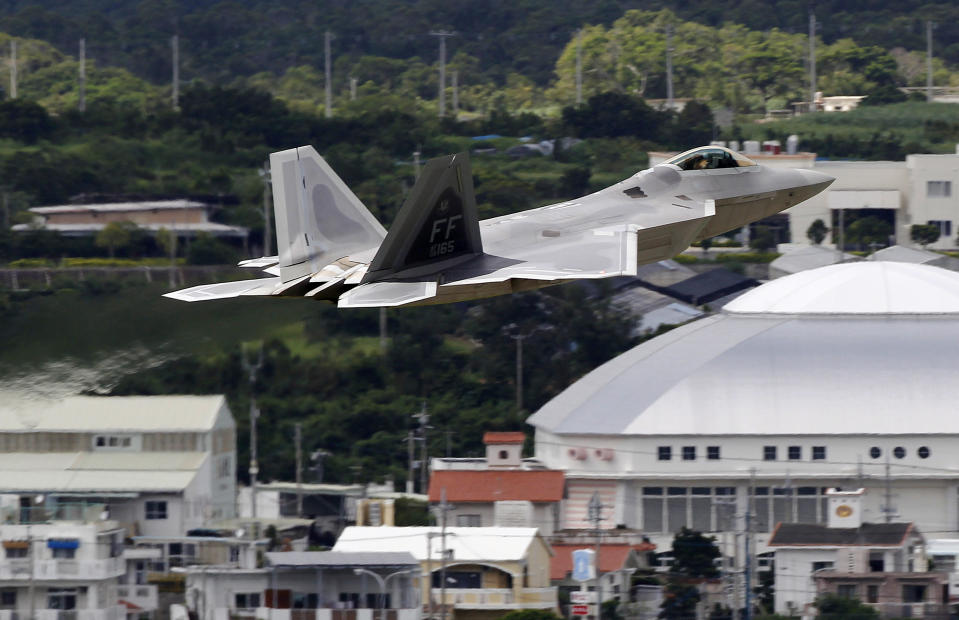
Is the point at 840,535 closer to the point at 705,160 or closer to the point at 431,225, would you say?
the point at 705,160

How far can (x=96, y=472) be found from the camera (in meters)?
58.7

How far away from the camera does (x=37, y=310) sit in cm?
3597

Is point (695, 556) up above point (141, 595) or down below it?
above

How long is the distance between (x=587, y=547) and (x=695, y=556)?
3368 mm

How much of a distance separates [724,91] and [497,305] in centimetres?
5980

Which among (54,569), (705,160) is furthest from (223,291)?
(54,569)

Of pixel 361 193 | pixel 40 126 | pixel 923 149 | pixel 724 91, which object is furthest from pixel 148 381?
pixel 724 91

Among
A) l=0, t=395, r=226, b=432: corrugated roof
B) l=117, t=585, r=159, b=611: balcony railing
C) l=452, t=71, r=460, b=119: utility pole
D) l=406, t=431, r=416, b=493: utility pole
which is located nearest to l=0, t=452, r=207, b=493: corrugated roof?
l=0, t=395, r=226, b=432: corrugated roof

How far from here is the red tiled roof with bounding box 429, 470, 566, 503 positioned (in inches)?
2478

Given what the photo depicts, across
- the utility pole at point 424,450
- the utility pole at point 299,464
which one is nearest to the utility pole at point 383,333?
the utility pole at point 424,450

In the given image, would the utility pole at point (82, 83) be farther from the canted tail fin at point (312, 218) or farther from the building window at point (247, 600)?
the canted tail fin at point (312, 218)

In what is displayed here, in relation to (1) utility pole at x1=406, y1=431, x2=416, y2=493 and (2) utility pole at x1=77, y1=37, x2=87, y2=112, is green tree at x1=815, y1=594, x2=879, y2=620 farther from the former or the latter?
(2) utility pole at x1=77, y1=37, x2=87, y2=112

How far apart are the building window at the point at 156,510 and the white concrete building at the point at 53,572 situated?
10671 millimetres

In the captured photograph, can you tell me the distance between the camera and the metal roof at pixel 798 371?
72750 mm
